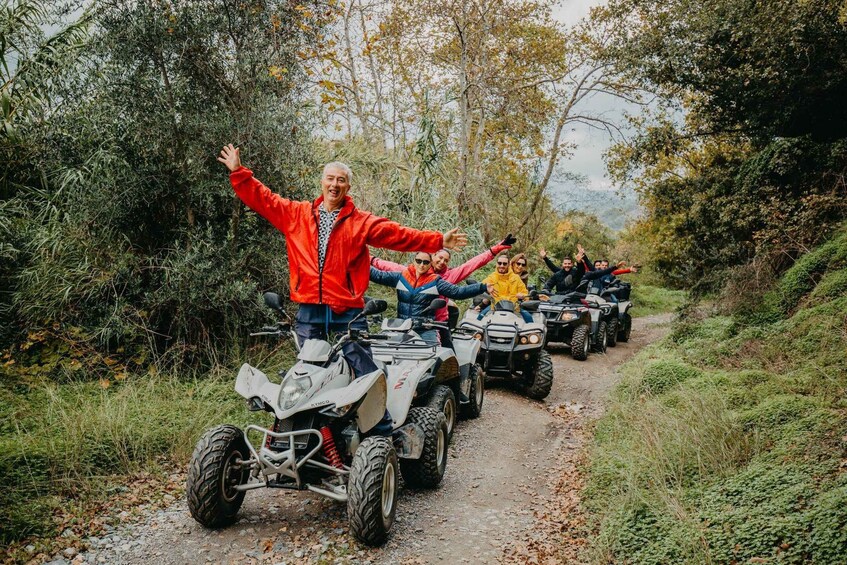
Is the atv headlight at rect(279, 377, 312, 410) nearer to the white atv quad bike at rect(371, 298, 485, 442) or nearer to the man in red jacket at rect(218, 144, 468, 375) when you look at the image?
the man in red jacket at rect(218, 144, 468, 375)

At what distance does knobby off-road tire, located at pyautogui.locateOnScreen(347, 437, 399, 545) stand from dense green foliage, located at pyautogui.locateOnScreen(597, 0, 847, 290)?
8647 millimetres

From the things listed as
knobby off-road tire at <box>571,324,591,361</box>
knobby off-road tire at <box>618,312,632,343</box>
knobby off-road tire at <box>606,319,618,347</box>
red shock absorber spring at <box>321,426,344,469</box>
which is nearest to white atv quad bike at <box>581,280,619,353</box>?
knobby off-road tire at <box>606,319,618,347</box>

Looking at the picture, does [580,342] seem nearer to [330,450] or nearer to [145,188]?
[145,188]

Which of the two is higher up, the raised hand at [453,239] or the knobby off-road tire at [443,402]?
the raised hand at [453,239]

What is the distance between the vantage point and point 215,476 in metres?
4.21

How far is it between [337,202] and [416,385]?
71.1 inches

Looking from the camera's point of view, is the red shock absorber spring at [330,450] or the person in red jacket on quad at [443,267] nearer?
the red shock absorber spring at [330,450]

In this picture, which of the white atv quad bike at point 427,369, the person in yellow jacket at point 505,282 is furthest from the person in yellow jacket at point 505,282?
the white atv quad bike at point 427,369

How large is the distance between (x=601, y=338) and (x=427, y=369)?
8.93 metres

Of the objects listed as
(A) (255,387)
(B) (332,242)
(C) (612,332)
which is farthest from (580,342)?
(A) (255,387)

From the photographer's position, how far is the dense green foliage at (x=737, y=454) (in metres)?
3.76

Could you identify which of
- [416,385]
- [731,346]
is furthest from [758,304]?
[416,385]

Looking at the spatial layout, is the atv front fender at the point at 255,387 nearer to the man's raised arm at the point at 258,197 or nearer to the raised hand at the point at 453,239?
the man's raised arm at the point at 258,197

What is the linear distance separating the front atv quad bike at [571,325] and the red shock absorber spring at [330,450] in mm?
8412
